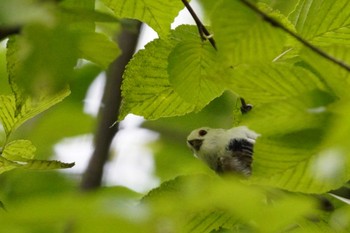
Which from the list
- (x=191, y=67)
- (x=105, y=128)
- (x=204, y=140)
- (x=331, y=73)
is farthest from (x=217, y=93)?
(x=105, y=128)

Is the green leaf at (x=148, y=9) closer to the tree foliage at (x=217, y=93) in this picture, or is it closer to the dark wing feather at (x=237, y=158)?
the tree foliage at (x=217, y=93)

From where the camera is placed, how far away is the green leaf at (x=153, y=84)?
930 millimetres

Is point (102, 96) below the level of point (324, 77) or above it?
below

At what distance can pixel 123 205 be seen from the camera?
17.8 inches

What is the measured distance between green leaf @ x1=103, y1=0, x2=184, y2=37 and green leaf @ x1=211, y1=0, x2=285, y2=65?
0.18 m

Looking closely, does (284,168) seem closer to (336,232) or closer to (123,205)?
(336,232)

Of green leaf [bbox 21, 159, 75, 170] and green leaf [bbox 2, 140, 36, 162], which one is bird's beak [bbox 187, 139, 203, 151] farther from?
green leaf [bbox 21, 159, 75, 170]

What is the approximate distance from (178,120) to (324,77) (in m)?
1.44

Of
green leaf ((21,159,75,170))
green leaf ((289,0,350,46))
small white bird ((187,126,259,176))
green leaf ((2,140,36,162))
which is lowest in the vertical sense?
small white bird ((187,126,259,176))

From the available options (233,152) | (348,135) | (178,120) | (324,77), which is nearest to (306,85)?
(324,77)

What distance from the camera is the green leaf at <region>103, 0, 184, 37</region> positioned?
857 millimetres

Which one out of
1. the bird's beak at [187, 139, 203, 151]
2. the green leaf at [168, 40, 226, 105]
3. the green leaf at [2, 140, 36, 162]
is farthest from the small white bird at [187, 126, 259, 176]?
the green leaf at [2, 140, 36, 162]

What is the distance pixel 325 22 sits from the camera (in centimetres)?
87

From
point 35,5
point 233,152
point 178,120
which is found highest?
point 35,5
